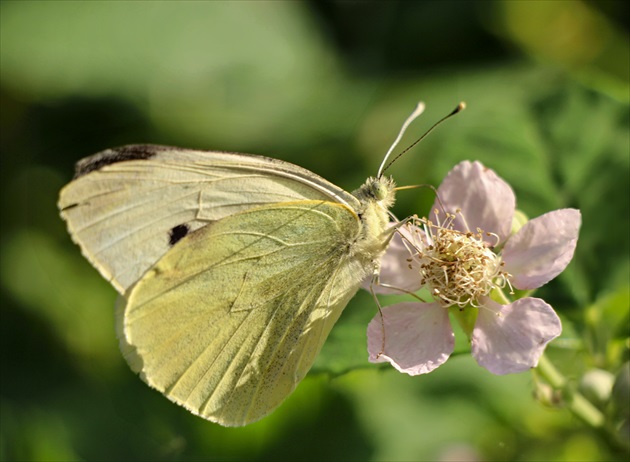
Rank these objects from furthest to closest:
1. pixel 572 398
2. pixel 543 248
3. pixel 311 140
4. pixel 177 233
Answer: pixel 311 140 < pixel 177 233 < pixel 572 398 < pixel 543 248

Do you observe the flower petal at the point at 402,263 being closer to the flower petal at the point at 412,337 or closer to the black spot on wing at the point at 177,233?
the flower petal at the point at 412,337

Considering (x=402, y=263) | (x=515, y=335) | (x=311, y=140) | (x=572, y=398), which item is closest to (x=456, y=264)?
(x=402, y=263)

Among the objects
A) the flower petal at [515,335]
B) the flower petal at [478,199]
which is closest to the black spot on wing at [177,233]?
the flower petal at [478,199]

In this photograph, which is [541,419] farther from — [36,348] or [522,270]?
[36,348]

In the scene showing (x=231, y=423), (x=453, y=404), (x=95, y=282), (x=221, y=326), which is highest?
(x=221, y=326)

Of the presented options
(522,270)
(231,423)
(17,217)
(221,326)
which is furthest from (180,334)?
(17,217)

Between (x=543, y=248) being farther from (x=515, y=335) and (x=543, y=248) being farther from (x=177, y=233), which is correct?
(x=177, y=233)
